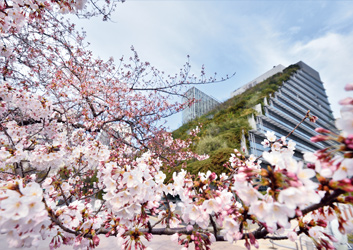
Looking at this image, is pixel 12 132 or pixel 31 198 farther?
pixel 12 132

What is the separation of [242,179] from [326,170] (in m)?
0.31

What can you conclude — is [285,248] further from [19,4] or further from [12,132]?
[19,4]

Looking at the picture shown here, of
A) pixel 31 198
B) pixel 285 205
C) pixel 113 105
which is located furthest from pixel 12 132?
pixel 285 205

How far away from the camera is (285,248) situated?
4855 mm

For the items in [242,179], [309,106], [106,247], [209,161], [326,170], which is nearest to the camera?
[326,170]

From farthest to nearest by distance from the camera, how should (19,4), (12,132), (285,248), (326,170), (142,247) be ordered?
(285,248)
(12,132)
(19,4)
(142,247)
(326,170)

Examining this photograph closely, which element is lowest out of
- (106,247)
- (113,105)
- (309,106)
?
(106,247)

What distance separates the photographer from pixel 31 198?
2.75 feet

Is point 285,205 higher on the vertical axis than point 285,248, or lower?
higher

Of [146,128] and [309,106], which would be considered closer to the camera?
[146,128]

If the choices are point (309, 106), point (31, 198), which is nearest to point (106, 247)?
point (31, 198)

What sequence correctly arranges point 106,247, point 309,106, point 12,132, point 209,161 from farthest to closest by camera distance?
1. point 309,106
2. point 209,161
3. point 106,247
4. point 12,132

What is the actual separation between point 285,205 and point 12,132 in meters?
4.07

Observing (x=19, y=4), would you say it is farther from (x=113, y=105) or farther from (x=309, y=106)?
(x=309, y=106)
